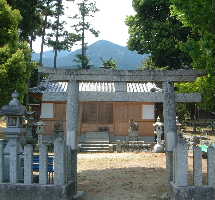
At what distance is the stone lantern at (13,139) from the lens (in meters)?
10.3

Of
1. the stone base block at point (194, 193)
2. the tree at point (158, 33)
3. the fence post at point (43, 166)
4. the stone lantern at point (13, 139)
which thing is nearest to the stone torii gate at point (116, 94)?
the stone lantern at point (13, 139)

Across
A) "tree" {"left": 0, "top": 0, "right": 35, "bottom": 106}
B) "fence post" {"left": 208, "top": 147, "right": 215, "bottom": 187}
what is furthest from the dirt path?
"tree" {"left": 0, "top": 0, "right": 35, "bottom": 106}

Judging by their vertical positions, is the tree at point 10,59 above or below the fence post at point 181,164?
above

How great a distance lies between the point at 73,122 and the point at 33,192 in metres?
2.35

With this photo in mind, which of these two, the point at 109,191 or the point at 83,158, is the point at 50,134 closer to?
the point at 83,158

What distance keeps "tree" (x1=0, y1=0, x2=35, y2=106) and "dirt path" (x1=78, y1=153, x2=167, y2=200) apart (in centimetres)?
441

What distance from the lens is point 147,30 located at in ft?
111

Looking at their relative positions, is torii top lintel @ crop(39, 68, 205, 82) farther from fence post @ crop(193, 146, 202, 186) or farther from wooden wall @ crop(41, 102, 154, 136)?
wooden wall @ crop(41, 102, 154, 136)

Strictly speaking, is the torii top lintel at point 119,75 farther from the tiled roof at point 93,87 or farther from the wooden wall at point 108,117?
the tiled roof at point 93,87

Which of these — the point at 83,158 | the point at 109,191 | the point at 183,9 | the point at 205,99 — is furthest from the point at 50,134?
the point at 109,191

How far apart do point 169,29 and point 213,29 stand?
16.6m

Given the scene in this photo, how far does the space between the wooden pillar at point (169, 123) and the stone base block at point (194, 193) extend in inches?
43.3

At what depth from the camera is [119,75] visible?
1168cm

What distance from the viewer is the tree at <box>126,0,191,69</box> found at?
1278 inches
